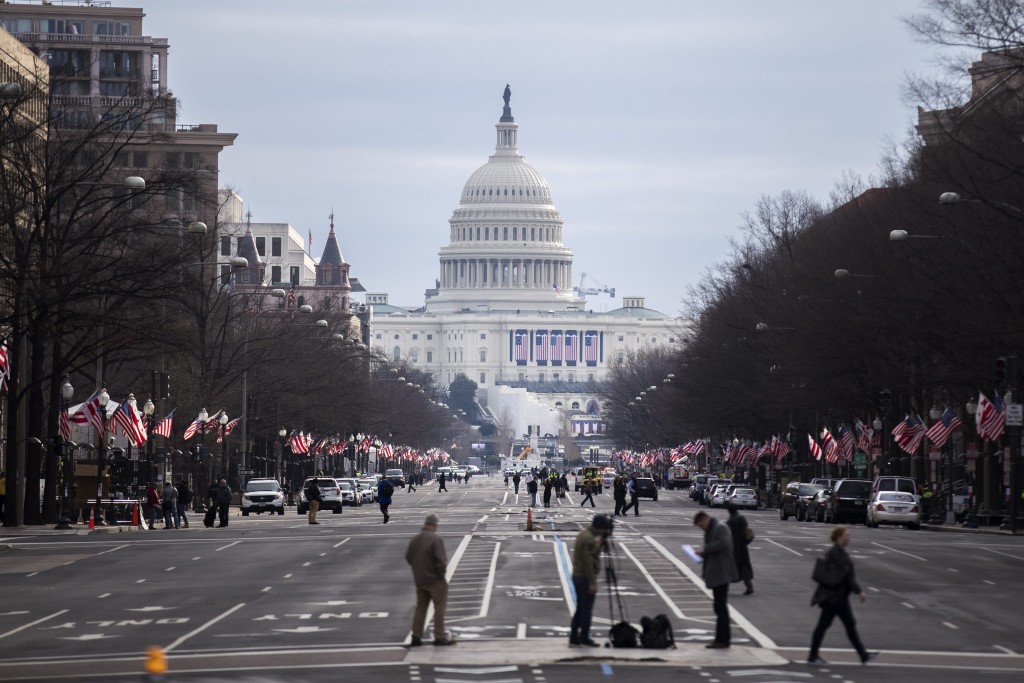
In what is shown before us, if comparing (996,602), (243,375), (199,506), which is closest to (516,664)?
(996,602)

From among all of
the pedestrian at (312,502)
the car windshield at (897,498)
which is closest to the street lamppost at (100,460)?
the pedestrian at (312,502)

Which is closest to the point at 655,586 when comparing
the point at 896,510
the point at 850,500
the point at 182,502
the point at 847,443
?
the point at 896,510

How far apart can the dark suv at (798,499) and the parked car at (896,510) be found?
31.8 ft

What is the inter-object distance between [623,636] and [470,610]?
5.86m

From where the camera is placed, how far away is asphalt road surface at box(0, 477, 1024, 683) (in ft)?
75.2

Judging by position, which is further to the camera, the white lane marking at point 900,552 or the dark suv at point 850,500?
the dark suv at point 850,500

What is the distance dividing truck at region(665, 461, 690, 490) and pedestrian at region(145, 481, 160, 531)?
92.5 metres

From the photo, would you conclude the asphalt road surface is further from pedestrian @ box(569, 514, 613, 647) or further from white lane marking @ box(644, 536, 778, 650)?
pedestrian @ box(569, 514, 613, 647)

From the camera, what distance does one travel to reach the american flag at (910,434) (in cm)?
7181

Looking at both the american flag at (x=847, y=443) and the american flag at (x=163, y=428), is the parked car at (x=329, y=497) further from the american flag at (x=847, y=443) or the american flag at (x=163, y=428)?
the american flag at (x=847, y=443)

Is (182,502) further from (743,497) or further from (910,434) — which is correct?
(743,497)

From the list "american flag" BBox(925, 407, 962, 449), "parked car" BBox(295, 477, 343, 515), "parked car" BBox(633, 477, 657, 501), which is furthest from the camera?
"parked car" BBox(633, 477, 657, 501)

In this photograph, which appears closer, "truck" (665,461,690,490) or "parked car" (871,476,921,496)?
"parked car" (871,476,921,496)

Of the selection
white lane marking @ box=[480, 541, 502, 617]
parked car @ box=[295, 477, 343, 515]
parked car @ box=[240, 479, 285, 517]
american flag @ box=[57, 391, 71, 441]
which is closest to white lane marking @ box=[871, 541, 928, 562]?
white lane marking @ box=[480, 541, 502, 617]
